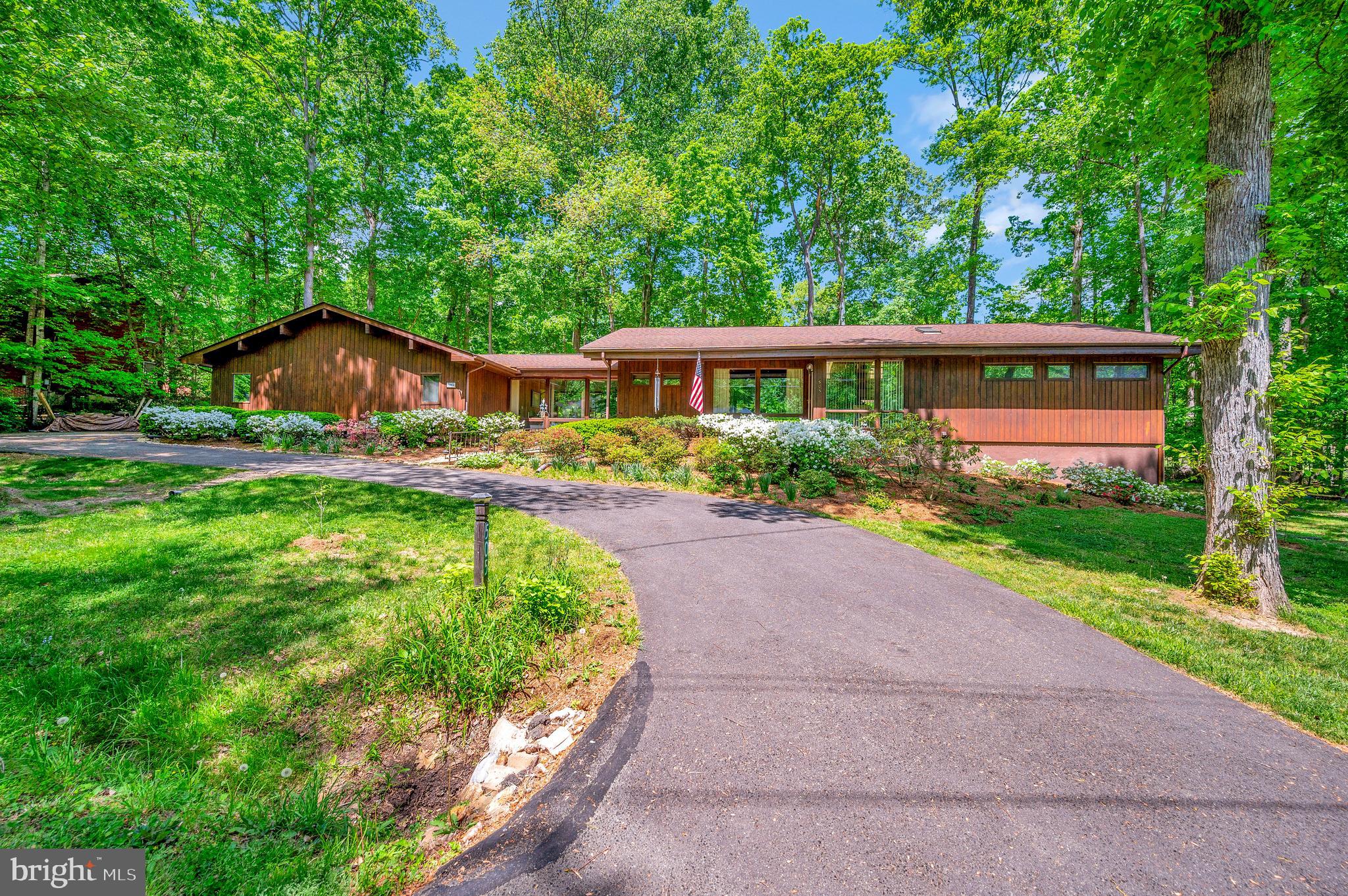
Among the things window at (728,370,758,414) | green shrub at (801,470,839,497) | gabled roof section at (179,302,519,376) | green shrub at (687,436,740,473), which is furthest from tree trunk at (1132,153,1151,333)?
gabled roof section at (179,302,519,376)

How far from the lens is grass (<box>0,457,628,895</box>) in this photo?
5.87 ft

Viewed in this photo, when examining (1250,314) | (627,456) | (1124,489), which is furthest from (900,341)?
(1250,314)

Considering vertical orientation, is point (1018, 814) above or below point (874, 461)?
below

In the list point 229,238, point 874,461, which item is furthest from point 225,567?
point 229,238

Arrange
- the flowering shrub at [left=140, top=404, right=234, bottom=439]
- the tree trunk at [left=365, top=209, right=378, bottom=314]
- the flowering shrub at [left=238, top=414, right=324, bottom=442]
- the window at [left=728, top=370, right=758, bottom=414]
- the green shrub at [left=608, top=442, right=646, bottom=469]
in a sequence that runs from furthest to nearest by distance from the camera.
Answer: the tree trunk at [left=365, top=209, right=378, bottom=314] < the window at [left=728, top=370, right=758, bottom=414] < the flowering shrub at [left=140, top=404, right=234, bottom=439] < the flowering shrub at [left=238, top=414, right=324, bottom=442] < the green shrub at [left=608, top=442, right=646, bottom=469]

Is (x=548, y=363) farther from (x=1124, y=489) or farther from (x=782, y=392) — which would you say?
(x=1124, y=489)

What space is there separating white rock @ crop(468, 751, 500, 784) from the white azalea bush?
8.09 meters

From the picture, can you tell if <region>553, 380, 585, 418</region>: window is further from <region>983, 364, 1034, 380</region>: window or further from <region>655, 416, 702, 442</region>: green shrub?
<region>983, 364, 1034, 380</region>: window

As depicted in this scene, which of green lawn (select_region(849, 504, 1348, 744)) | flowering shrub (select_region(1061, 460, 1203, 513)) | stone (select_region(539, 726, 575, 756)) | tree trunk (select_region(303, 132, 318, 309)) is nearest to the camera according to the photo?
stone (select_region(539, 726, 575, 756))

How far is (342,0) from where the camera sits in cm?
1975

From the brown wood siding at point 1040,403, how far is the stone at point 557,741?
14.1m

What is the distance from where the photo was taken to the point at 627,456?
1097 centimetres

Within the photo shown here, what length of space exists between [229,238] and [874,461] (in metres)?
28.8

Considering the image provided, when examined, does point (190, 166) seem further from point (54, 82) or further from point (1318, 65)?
point (1318, 65)
